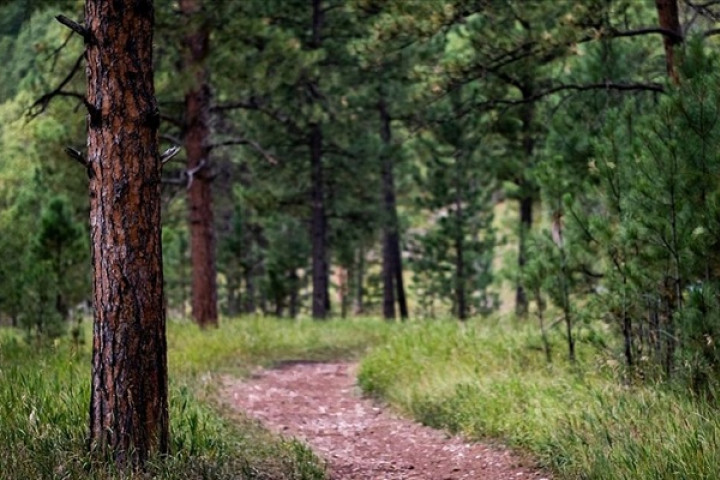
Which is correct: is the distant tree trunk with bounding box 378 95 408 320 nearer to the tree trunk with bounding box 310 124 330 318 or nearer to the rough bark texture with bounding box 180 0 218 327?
the tree trunk with bounding box 310 124 330 318

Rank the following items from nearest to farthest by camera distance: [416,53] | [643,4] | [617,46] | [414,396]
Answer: [414,396], [617,46], [643,4], [416,53]

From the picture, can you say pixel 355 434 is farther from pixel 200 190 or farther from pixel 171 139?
pixel 200 190

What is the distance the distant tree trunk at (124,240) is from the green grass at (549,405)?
9.10 feet

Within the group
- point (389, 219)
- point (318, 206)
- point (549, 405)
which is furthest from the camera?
point (389, 219)

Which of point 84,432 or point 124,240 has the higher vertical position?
point 124,240

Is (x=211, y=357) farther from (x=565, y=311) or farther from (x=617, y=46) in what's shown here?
(x=617, y=46)

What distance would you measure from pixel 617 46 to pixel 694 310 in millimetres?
5740

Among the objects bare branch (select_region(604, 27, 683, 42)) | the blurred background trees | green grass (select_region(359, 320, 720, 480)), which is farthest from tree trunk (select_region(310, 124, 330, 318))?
bare branch (select_region(604, 27, 683, 42))

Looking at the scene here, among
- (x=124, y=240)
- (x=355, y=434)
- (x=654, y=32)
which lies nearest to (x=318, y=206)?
(x=355, y=434)

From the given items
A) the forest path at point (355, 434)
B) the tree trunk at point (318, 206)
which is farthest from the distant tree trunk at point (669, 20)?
A: the tree trunk at point (318, 206)

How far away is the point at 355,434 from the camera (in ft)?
23.7

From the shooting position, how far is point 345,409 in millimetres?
8484

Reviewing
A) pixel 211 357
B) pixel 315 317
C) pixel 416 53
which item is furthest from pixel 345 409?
pixel 416 53

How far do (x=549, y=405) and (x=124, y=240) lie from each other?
11.9 feet
